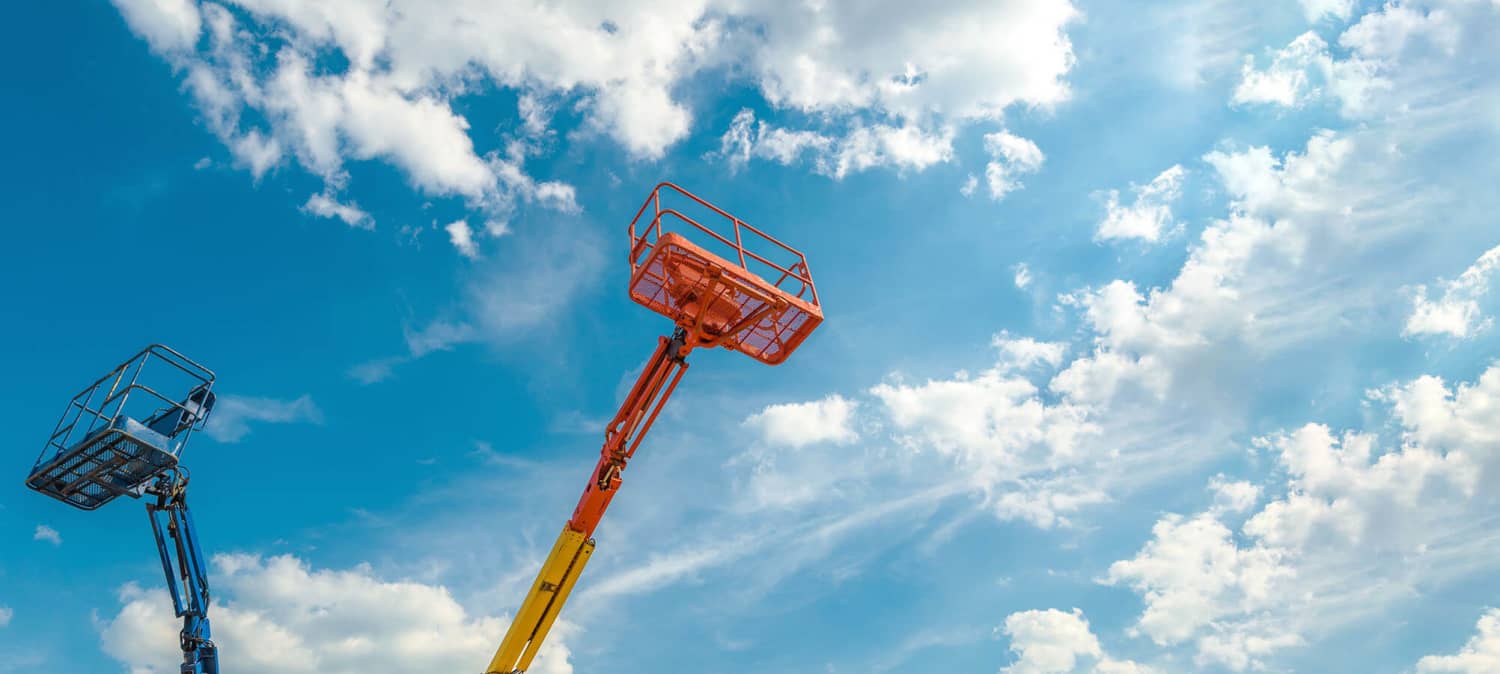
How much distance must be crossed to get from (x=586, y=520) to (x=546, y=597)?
1.85 metres

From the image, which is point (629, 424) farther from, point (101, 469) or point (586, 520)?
point (101, 469)

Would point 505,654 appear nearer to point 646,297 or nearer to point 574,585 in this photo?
point 574,585

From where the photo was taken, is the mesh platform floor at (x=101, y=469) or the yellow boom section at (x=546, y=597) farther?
the yellow boom section at (x=546, y=597)

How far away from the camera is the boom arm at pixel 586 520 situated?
710 inches

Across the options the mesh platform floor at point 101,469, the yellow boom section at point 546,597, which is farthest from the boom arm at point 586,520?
the mesh platform floor at point 101,469

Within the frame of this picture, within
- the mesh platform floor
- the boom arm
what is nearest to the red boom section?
the boom arm

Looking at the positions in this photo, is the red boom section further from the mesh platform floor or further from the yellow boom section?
the mesh platform floor

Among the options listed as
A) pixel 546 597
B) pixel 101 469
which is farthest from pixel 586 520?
pixel 101 469

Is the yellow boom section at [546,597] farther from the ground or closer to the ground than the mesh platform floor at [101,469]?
closer to the ground

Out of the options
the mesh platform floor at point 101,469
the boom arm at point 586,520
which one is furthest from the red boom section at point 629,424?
the mesh platform floor at point 101,469

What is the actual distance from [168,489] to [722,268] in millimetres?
10866

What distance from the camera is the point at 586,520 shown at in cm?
1872

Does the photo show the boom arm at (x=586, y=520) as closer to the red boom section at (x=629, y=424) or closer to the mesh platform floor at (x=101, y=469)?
the red boom section at (x=629, y=424)

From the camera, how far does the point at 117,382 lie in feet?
53.8
